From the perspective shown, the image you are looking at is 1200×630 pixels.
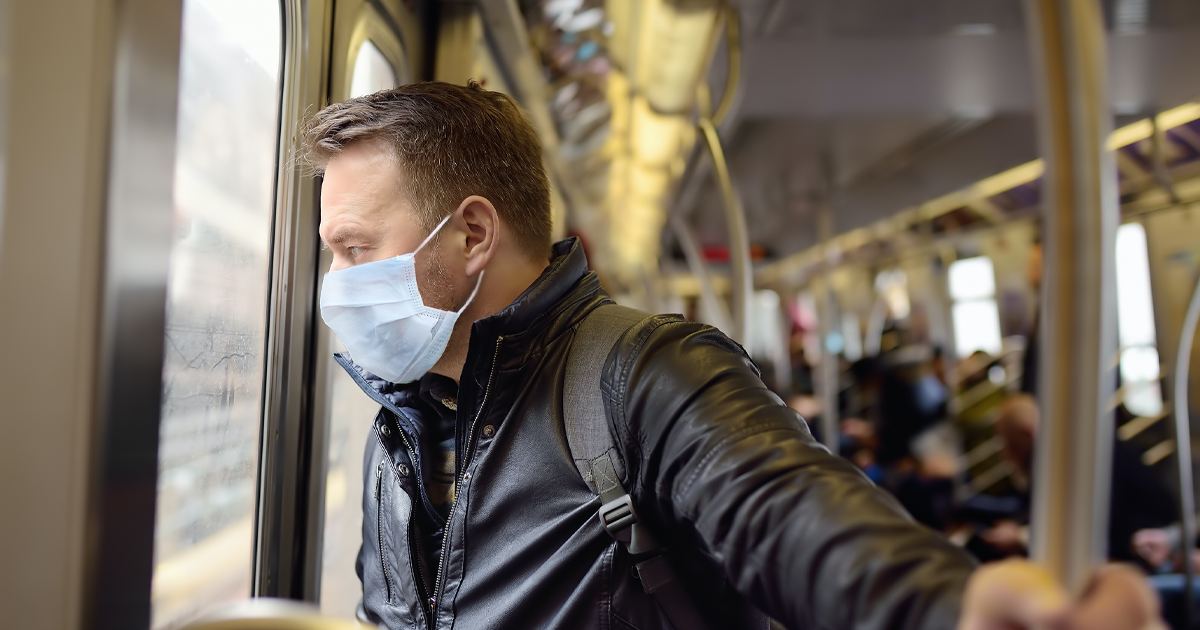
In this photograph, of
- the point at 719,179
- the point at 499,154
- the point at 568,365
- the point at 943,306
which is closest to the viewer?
the point at 568,365

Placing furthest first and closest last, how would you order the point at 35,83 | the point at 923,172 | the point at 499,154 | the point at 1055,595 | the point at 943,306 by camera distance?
1. the point at 943,306
2. the point at 923,172
3. the point at 499,154
4. the point at 35,83
5. the point at 1055,595

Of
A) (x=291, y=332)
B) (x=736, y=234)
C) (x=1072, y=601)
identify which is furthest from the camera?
(x=736, y=234)

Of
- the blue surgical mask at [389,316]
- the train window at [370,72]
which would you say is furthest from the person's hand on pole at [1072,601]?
the train window at [370,72]

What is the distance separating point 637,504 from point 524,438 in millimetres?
182

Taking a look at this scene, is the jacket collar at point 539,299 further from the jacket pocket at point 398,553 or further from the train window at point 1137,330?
the train window at point 1137,330

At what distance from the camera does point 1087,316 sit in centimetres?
45

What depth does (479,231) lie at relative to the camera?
1086mm

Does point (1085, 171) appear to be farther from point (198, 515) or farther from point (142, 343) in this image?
point (198, 515)

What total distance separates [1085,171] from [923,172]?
19.7 ft

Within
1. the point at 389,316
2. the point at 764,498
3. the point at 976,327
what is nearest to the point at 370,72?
the point at 389,316

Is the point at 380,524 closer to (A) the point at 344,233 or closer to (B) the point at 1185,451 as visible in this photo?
(A) the point at 344,233

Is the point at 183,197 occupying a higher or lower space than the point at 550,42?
lower

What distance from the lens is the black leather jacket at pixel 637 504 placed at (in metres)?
0.63

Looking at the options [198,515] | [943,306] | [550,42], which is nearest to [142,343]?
[198,515]
